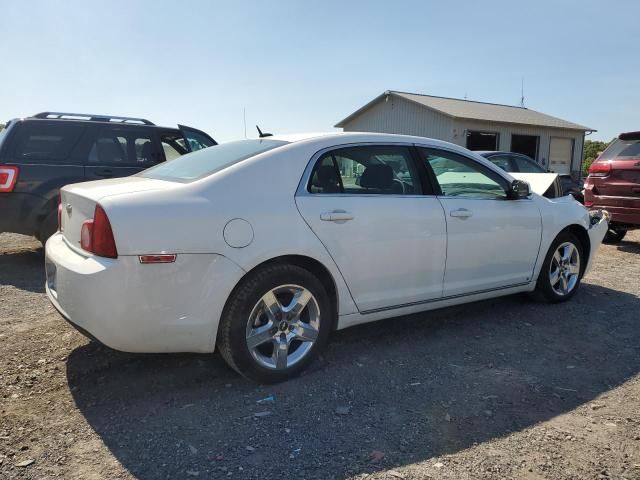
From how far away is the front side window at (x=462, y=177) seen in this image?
4.11 metres

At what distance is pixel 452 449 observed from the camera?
8.64ft

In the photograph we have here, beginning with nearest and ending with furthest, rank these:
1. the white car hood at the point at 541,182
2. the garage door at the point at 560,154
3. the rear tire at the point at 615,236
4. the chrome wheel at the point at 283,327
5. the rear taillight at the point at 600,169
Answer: the chrome wheel at the point at 283,327, the white car hood at the point at 541,182, the rear taillight at the point at 600,169, the rear tire at the point at 615,236, the garage door at the point at 560,154

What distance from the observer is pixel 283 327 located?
3.30 m

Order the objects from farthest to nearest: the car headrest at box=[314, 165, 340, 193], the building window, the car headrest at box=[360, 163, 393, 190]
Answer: the building window < the car headrest at box=[360, 163, 393, 190] < the car headrest at box=[314, 165, 340, 193]

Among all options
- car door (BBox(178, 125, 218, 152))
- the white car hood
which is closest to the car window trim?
the white car hood

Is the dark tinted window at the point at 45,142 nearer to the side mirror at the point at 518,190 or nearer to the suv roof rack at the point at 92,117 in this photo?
the suv roof rack at the point at 92,117

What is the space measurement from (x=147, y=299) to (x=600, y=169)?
7920mm

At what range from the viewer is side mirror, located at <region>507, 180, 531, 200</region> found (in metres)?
4.41

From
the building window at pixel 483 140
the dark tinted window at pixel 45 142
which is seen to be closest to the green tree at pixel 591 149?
the building window at pixel 483 140

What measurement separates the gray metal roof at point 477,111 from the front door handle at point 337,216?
19.0 metres

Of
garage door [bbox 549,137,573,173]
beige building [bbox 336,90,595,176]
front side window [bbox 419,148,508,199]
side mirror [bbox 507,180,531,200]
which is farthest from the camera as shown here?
garage door [bbox 549,137,573,173]

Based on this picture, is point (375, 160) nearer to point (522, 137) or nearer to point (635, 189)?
point (635, 189)

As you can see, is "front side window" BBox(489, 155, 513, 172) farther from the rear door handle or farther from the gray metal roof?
the gray metal roof

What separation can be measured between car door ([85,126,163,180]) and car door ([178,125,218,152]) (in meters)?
0.55
